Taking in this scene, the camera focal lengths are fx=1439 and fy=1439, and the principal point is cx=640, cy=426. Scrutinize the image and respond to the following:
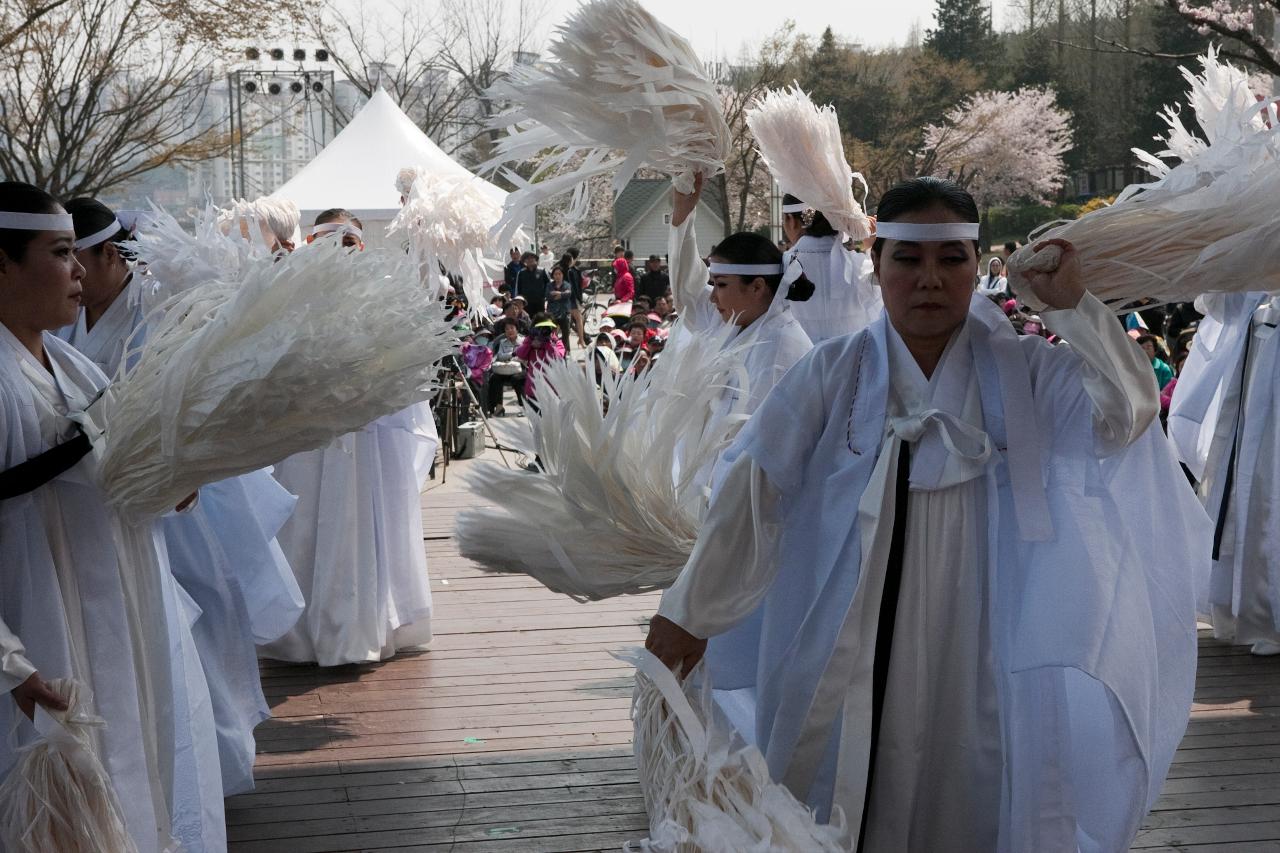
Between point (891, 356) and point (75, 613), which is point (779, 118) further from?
point (75, 613)

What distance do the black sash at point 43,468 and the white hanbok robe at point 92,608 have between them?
0.03m

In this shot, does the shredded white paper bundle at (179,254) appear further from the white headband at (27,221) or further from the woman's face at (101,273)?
the white headband at (27,221)

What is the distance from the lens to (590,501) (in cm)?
324

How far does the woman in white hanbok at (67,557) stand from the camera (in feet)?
9.59

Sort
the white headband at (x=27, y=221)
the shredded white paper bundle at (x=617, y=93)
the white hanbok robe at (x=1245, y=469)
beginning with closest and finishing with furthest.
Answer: the white headband at (x=27, y=221) < the shredded white paper bundle at (x=617, y=93) < the white hanbok robe at (x=1245, y=469)

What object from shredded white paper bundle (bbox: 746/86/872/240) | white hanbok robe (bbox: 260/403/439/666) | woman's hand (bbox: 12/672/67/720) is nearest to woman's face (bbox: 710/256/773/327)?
shredded white paper bundle (bbox: 746/86/872/240)

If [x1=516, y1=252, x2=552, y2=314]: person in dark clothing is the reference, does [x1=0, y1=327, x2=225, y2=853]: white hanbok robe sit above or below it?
below

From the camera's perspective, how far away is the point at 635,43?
12.3ft

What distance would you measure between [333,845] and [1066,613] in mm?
2167

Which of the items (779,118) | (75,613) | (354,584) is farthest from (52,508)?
(779,118)

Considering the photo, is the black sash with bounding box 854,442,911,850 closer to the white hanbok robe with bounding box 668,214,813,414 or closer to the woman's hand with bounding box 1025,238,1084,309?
the woman's hand with bounding box 1025,238,1084,309

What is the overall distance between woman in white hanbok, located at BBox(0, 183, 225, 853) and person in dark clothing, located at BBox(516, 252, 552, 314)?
17.0 metres

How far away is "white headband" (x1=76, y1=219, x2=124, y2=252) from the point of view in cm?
418

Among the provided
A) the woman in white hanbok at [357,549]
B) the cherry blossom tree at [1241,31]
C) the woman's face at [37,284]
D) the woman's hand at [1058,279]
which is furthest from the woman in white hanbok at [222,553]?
the cherry blossom tree at [1241,31]
